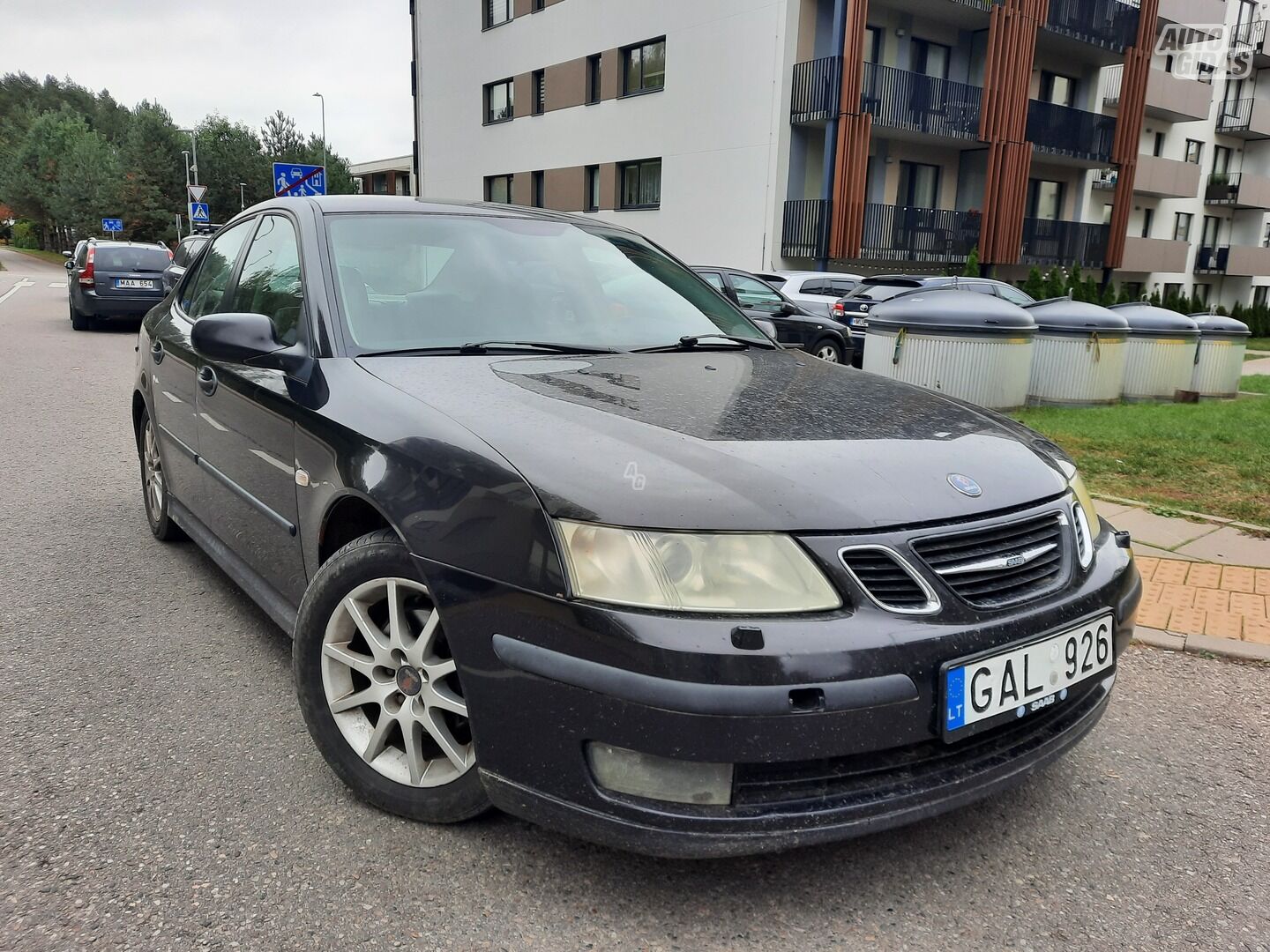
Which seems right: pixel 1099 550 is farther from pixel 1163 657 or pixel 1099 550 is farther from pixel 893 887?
pixel 1163 657

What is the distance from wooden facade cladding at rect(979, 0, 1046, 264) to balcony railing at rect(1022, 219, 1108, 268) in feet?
5.91

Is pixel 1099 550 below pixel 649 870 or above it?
above

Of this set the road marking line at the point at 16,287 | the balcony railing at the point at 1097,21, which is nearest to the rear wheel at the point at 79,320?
the road marking line at the point at 16,287

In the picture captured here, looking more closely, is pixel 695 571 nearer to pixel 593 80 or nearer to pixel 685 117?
pixel 685 117

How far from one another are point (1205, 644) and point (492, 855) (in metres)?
2.95

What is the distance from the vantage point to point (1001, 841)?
7.98 ft

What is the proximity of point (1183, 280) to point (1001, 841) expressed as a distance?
4052 centimetres

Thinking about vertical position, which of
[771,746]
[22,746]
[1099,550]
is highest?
[1099,550]

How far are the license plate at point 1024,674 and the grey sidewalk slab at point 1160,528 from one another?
314 centimetres

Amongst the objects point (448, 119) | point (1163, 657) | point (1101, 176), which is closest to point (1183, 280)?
point (1101, 176)

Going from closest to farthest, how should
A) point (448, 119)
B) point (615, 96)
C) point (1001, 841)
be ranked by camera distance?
point (1001, 841)
point (615, 96)
point (448, 119)

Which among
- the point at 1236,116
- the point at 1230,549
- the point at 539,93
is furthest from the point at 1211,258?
the point at 1230,549

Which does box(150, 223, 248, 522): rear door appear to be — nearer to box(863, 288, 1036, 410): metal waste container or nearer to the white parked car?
box(863, 288, 1036, 410): metal waste container

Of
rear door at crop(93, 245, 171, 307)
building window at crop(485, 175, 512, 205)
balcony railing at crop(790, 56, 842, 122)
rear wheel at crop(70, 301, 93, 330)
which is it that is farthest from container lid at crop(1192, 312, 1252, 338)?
building window at crop(485, 175, 512, 205)
